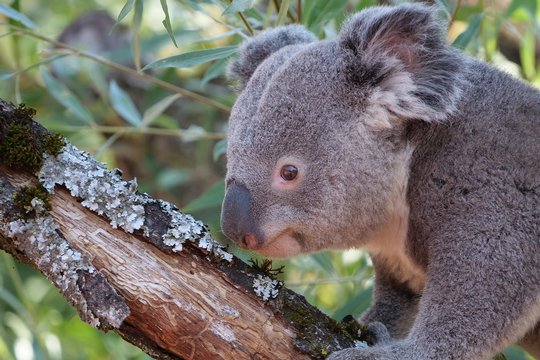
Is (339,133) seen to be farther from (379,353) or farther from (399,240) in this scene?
(379,353)

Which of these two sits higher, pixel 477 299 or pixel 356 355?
pixel 477 299

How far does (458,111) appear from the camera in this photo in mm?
2658

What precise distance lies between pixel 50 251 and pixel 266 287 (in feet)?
2.09

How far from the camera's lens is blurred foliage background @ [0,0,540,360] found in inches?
138

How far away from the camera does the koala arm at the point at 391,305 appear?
3.14m

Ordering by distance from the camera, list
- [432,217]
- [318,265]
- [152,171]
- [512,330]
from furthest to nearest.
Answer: [152,171], [318,265], [432,217], [512,330]

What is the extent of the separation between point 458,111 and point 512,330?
72 centimetres

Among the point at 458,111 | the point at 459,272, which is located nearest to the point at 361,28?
the point at 458,111

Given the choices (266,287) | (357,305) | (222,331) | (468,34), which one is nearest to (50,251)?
(222,331)

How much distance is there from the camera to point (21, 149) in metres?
2.27

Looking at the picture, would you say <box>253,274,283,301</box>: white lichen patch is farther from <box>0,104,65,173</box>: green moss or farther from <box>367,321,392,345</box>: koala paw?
<box>0,104,65,173</box>: green moss

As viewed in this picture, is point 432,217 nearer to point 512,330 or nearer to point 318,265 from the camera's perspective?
point 512,330

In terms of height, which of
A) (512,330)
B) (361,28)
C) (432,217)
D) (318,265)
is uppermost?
(361,28)

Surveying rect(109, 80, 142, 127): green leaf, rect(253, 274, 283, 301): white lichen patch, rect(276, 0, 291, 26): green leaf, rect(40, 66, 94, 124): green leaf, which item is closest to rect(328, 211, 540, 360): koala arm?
rect(253, 274, 283, 301): white lichen patch
